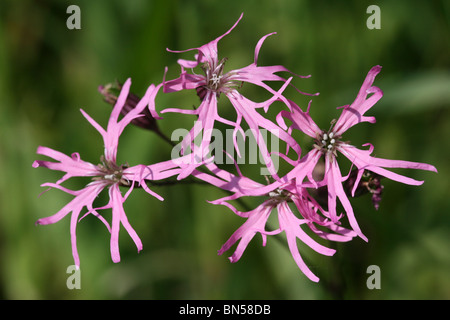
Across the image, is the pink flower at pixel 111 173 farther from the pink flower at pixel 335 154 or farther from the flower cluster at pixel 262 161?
the pink flower at pixel 335 154

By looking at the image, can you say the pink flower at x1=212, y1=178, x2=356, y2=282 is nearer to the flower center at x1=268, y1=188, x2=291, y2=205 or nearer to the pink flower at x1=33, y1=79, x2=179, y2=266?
the flower center at x1=268, y1=188, x2=291, y2=205

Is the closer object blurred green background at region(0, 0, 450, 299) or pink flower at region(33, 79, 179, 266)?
pink flower at region(33, 79, 179, 266)

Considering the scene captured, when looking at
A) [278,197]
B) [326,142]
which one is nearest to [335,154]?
[326,142]

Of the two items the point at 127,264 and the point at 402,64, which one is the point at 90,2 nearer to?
the point at 127,264

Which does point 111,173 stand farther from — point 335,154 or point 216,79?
point 335,154

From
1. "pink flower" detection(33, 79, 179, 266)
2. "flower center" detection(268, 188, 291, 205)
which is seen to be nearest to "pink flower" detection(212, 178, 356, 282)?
"flower center" detection(268, 188, 291, 205)
